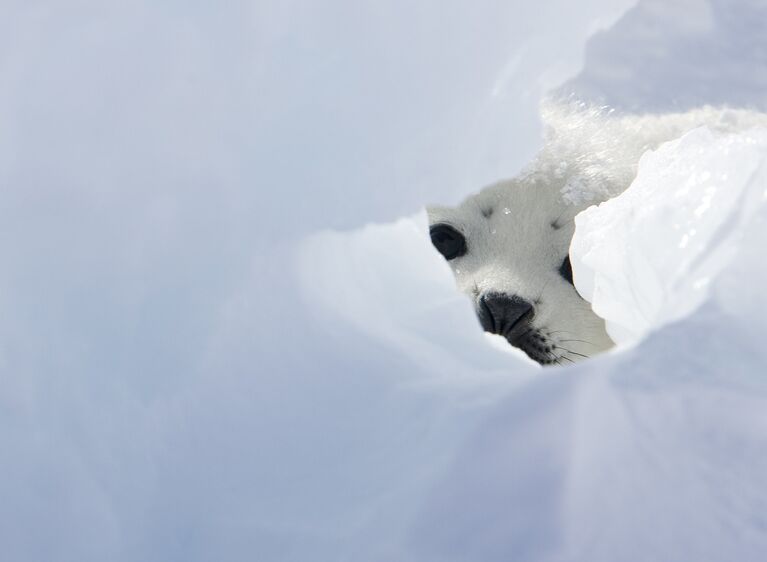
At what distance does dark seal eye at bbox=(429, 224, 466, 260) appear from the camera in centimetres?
202

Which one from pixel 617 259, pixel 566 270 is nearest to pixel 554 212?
pixel 566 270

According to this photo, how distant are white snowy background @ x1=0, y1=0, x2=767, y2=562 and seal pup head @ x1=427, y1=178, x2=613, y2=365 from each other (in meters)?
0.74

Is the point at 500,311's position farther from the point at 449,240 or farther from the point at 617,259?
the point at 617,259

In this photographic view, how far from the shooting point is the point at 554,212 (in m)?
1.92

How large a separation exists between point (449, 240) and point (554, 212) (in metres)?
0.24

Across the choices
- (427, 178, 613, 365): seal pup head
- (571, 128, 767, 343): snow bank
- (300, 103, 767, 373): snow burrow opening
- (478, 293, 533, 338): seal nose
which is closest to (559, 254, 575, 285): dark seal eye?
(427, 178, 613, 365): seal pup head

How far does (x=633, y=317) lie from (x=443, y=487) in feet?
1.07

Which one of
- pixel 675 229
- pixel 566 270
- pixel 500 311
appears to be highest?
pixel 566 270

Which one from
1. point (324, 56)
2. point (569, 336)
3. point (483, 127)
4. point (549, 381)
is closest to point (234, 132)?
point (324, 56)

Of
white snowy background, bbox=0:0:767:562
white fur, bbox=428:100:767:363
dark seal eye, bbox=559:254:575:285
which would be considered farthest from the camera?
dark seal eye, bbox=559:254:575:285

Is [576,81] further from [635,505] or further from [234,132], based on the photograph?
[635,505]

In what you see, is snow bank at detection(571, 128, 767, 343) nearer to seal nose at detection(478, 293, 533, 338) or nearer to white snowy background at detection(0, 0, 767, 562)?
white snowy background at detection(0, 0, 767, 562)

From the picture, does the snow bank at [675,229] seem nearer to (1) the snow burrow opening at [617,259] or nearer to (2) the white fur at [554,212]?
(1) the snow burrow opening at [617,259]

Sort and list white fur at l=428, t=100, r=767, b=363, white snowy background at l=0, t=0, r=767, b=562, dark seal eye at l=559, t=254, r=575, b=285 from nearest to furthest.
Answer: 1. white snowy background at l=0, t=0, r=767, b=562
2. white fur at l=428, t=100, r=767, b=363
3. dark seal eye at l=559, t=254, r=575, b=285
